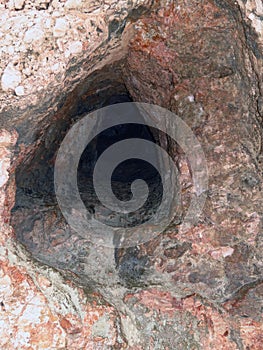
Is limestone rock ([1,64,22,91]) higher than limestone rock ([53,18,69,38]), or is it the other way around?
limestone rock ([53,18,69,38])

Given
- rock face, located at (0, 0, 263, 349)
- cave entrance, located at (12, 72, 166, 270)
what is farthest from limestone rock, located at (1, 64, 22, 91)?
cave entrance, located at (12, 72, 166, 270)

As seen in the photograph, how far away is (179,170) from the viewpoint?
5.21ft

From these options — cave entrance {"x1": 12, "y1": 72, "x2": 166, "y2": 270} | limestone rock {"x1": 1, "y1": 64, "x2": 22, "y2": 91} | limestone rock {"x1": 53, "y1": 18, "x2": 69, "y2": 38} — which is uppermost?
limestone rock {"x1": 53, "y1": 18, "x2": 69, "y2": 38}

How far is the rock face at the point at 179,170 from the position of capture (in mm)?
1245

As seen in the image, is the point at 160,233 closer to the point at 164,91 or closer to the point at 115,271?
the point at 115,271

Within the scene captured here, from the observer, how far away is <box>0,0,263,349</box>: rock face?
1.25 m

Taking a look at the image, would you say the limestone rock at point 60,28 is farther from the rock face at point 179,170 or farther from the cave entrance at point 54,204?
the cave entrance at point 54,204

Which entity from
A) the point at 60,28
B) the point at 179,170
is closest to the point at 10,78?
the point at 60,28

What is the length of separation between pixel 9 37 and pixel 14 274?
2.04 ft

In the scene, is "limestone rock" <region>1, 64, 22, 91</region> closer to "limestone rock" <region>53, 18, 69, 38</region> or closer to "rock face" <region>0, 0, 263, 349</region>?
"rock face" <region>0, 0, 263, 349</region>

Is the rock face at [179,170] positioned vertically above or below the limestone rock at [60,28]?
below

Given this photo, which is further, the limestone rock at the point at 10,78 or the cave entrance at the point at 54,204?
the cave entrance at the point at 54,204

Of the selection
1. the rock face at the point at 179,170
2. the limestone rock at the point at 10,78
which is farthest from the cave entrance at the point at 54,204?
the limestone rock at the point at 10,78

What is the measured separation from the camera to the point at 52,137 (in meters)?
1.71
